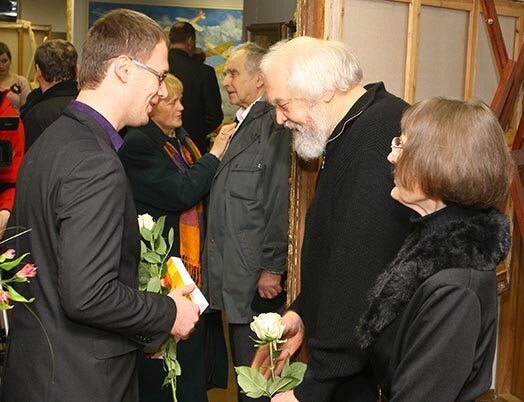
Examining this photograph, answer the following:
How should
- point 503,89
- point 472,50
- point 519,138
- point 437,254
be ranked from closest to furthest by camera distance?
point 437,254, point 503,89, point 519,138, point 472,50

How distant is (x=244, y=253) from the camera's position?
3.59 metres

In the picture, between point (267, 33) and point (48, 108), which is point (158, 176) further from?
point (267, 33)

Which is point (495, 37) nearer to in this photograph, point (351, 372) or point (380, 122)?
point (380, 122)

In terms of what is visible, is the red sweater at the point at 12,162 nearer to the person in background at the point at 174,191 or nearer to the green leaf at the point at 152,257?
→ the person in background at the point at 174,191

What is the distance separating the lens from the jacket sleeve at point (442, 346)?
5.50 feet

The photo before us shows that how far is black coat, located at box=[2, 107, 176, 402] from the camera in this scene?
198 cm

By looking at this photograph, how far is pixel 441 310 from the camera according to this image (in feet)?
5.52

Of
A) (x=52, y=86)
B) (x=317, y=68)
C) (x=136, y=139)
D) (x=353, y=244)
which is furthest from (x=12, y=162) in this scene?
(x=353, y=244)

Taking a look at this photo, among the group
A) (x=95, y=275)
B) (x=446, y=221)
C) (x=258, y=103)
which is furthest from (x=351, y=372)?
(x=258, y=103)

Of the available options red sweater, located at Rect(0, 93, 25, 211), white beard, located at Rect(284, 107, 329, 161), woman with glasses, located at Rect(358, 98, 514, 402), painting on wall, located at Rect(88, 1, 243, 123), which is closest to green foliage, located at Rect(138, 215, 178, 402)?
white beard, located at Rect(284, 107, 329, 161)

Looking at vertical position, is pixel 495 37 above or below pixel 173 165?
above

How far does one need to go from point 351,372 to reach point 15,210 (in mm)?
1049

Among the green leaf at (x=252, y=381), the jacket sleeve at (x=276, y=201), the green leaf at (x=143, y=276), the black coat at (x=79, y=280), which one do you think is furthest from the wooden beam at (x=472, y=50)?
the black coat at (x=79, y=280)

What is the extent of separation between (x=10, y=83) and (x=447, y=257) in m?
5.55
